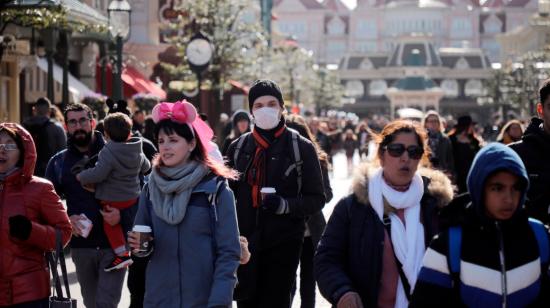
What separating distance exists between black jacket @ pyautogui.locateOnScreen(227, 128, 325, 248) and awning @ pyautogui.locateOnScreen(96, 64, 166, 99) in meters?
27.2

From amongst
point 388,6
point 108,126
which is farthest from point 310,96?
point 108,126

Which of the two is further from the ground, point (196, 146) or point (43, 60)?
point (43, 60)

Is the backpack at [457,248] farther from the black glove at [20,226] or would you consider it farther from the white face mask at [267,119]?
the white face mask at [267,119]

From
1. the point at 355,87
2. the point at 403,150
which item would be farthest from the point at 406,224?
the point at 355,87

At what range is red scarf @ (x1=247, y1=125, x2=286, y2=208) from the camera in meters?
7.95

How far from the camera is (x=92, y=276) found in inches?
335

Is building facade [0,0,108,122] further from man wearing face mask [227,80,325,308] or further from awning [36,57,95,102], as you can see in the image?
man wearing face mask [227,80,325,308]

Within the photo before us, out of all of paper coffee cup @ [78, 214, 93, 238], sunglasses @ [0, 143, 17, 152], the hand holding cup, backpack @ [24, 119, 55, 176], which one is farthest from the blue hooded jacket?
backpack @ [24, 119, 55, 176]

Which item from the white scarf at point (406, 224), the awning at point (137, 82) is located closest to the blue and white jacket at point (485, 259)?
the white scarf at point (406, 224)

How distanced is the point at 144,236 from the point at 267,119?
2.22 meters

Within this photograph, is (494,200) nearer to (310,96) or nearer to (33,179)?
(33,179)

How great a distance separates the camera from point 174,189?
602 cm

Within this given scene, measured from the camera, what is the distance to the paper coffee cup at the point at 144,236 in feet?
19.4

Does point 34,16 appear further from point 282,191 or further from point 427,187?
point 427,187
